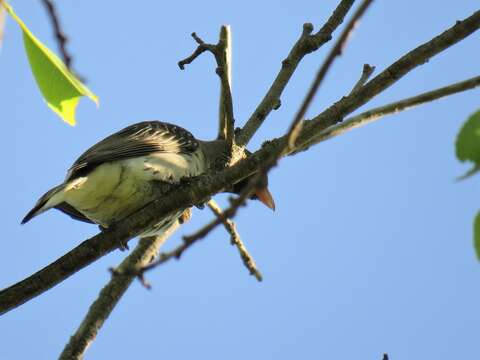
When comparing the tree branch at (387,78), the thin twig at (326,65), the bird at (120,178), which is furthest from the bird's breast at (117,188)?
the thin twig at (326,65)

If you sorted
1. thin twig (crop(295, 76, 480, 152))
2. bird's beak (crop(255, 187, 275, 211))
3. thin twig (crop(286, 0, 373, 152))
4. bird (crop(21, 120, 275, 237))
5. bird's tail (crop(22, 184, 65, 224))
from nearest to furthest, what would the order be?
thin twig (crop(286, 0, 373, 152)), thin twig (crop(295, 76, 480, 152)), bird's tail (crop(22, 184, 65, 224)), bird (crop(21, 120, 275, 237)), bird's beak (crop(255, 187, 275, 211))

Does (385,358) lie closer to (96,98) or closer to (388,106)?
(388,106)

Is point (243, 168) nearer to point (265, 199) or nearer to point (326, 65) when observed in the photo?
point (326, 65)

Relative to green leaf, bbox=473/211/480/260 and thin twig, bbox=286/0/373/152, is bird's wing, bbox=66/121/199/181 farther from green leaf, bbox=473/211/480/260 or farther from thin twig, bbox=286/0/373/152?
green leaf, bbox=473/211/480/260

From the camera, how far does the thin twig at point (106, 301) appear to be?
483 centimetres

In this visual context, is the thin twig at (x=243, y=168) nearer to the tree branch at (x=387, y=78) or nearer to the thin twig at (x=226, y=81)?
the tree branch at (x=387, y=78)

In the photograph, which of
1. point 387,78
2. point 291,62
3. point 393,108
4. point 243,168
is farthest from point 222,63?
point 393,108

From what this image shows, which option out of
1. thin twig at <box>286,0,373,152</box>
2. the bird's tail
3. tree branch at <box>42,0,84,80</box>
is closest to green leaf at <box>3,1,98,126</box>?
tree branch at <box>42,0,84,80</box>

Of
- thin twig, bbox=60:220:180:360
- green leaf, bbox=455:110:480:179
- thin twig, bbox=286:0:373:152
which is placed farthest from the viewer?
thin twig, bbox=60:220:180:360

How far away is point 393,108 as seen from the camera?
3.20 m

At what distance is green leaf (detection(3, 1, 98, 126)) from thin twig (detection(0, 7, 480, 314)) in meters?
1.40

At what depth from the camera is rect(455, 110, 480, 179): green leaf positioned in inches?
64.3

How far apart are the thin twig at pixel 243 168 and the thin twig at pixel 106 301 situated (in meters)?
0.58

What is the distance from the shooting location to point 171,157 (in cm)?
617
